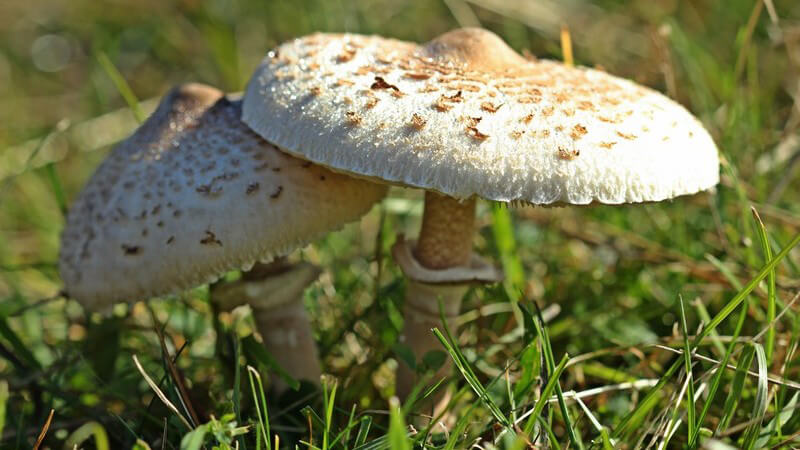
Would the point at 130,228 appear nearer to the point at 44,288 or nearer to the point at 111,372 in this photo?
the point at 111,372

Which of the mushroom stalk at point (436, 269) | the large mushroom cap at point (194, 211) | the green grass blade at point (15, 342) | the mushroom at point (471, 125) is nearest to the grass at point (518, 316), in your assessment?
the green grass blade at point (15, 342)

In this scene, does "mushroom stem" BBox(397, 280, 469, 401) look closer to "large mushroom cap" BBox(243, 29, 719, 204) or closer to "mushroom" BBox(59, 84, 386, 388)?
"mushroom" BBox(59, 84, 386, 388)

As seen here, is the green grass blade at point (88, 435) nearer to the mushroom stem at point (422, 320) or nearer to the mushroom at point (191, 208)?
the mushroom at point (191, 208)

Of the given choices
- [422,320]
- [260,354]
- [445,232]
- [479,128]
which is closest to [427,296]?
[422,320]

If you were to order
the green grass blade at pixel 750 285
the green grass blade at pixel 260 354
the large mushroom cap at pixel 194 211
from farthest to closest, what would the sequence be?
1. the green grass blade at pixel 260 354
2. the large mushroom cap at pixel 194 211
3. the green grass blade at pixel 750 285

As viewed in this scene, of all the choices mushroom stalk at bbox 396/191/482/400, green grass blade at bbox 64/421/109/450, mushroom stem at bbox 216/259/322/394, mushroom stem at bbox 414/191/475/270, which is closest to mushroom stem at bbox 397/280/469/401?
mushroom stalk at bbox 396/191/482/400
